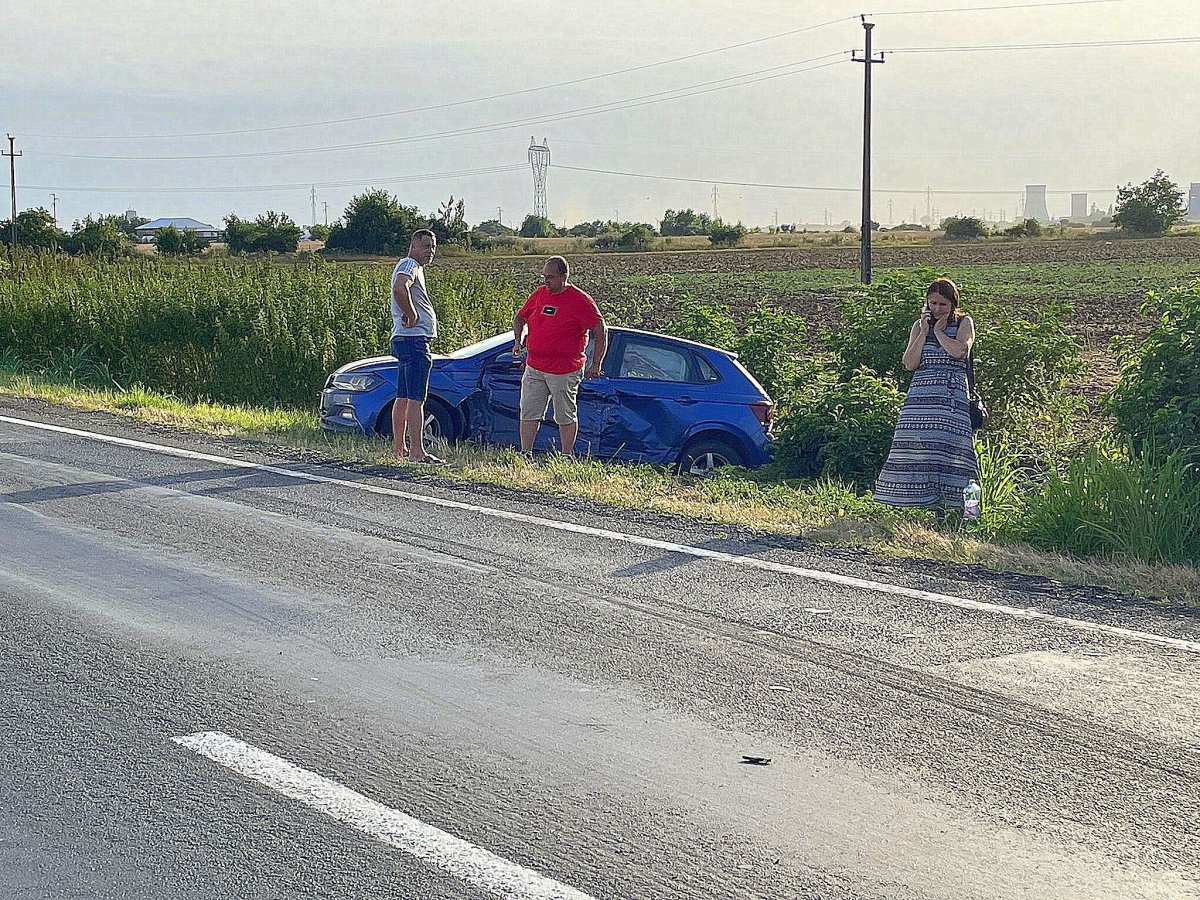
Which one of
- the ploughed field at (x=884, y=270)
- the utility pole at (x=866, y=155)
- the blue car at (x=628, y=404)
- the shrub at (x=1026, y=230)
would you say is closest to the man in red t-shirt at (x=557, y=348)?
the blue car at (x=628, y=404)

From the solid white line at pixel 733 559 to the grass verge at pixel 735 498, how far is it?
80cm

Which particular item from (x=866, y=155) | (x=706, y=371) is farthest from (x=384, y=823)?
(x=866, y=155)

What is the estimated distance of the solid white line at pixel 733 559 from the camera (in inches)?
269

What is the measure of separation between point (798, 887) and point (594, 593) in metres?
3.56

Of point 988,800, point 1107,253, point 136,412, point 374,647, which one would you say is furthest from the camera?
point 1107,253

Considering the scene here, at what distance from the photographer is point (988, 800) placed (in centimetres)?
463

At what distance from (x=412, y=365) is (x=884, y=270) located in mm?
11388

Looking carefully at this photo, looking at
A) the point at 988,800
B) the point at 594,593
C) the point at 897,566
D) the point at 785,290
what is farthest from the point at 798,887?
the point at 785,290

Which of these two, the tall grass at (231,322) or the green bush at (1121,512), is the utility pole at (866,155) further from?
the green bush at (1121,512)

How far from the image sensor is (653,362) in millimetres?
Result: 13281

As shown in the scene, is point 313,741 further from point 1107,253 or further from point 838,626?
point 1107,253

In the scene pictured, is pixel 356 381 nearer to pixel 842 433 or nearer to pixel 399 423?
pixel 399 423

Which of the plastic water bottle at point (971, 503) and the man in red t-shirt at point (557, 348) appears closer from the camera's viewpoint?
the plastic water bottle at point (971, 503)

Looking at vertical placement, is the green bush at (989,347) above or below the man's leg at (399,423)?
A: above
